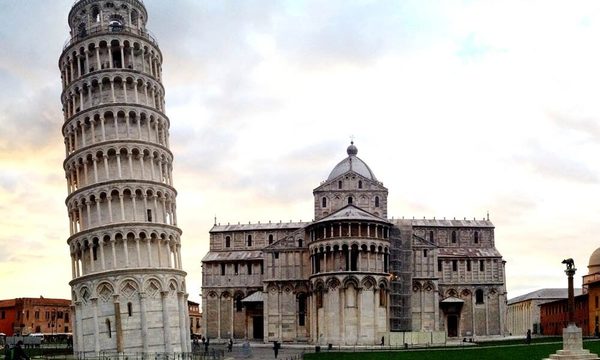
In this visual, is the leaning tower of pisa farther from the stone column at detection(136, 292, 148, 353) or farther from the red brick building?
the red brick building

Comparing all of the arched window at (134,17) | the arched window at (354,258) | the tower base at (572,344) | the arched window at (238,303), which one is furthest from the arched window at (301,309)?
the tower base at (572,344)

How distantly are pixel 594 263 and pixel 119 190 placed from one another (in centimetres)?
8152

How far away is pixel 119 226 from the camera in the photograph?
172ft

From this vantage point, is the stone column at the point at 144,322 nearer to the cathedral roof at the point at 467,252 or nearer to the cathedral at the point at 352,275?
the cathedral at the point at 352,275

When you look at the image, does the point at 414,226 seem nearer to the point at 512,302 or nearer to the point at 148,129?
the point at 148,129

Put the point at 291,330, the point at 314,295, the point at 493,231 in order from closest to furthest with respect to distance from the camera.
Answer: the point at 314,295
the point at 291,330
the point at 493,231

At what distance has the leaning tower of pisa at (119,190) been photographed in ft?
169

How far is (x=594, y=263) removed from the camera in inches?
4247

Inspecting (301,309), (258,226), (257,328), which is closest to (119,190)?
(301,309)

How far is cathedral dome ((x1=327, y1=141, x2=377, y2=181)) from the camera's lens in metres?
87.9

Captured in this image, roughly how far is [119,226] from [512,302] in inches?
4392

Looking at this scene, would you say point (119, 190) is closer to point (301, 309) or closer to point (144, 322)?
point (144, 322)

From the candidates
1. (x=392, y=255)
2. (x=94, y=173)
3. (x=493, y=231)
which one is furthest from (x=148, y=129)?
(x=493, y=231)

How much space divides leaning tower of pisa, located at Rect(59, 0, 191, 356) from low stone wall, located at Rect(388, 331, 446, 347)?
927 inches
